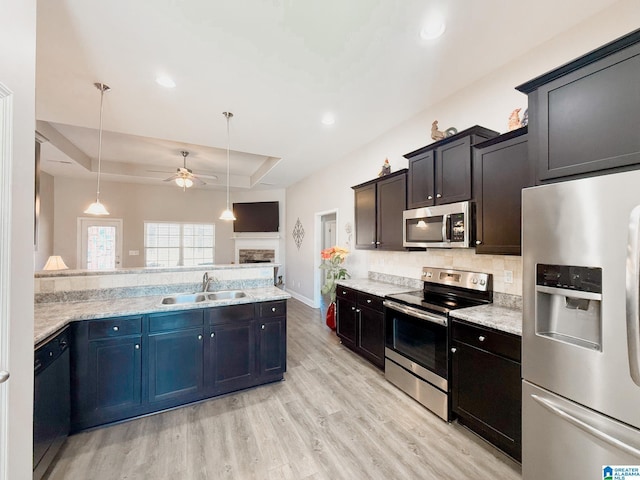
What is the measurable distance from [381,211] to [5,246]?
3205mm

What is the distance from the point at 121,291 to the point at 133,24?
2.29m

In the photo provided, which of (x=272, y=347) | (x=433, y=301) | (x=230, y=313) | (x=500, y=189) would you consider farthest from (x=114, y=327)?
(x=500, y=189)

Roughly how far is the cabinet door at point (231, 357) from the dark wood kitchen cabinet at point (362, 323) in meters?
1.37

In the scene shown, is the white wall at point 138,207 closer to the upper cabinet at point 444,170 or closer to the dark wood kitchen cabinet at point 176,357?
the upper cabinet at point 444,170

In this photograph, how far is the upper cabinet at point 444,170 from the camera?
2.29 m

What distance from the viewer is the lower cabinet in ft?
6.70

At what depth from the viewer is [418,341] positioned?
95.0 inches

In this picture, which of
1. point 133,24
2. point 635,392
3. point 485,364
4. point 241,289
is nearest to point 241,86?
point 133,24

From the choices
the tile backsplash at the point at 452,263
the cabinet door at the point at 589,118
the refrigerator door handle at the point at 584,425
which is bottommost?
the refrigerator door handle at the point at 584,425

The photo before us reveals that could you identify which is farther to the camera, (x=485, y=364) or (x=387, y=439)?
(x=387, y=439)

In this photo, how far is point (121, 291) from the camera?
2588mm

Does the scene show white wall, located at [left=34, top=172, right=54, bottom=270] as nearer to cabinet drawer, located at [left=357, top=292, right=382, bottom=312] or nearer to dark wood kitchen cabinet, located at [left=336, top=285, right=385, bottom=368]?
dark wood kitchen cabinet, located at [left=336, top=285, right=385, bottom=368]

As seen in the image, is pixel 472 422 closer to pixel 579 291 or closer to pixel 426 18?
pixel 579 291

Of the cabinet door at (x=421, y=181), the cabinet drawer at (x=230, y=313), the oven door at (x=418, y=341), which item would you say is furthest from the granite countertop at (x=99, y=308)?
the cabinet door at (x=421, y=181)
